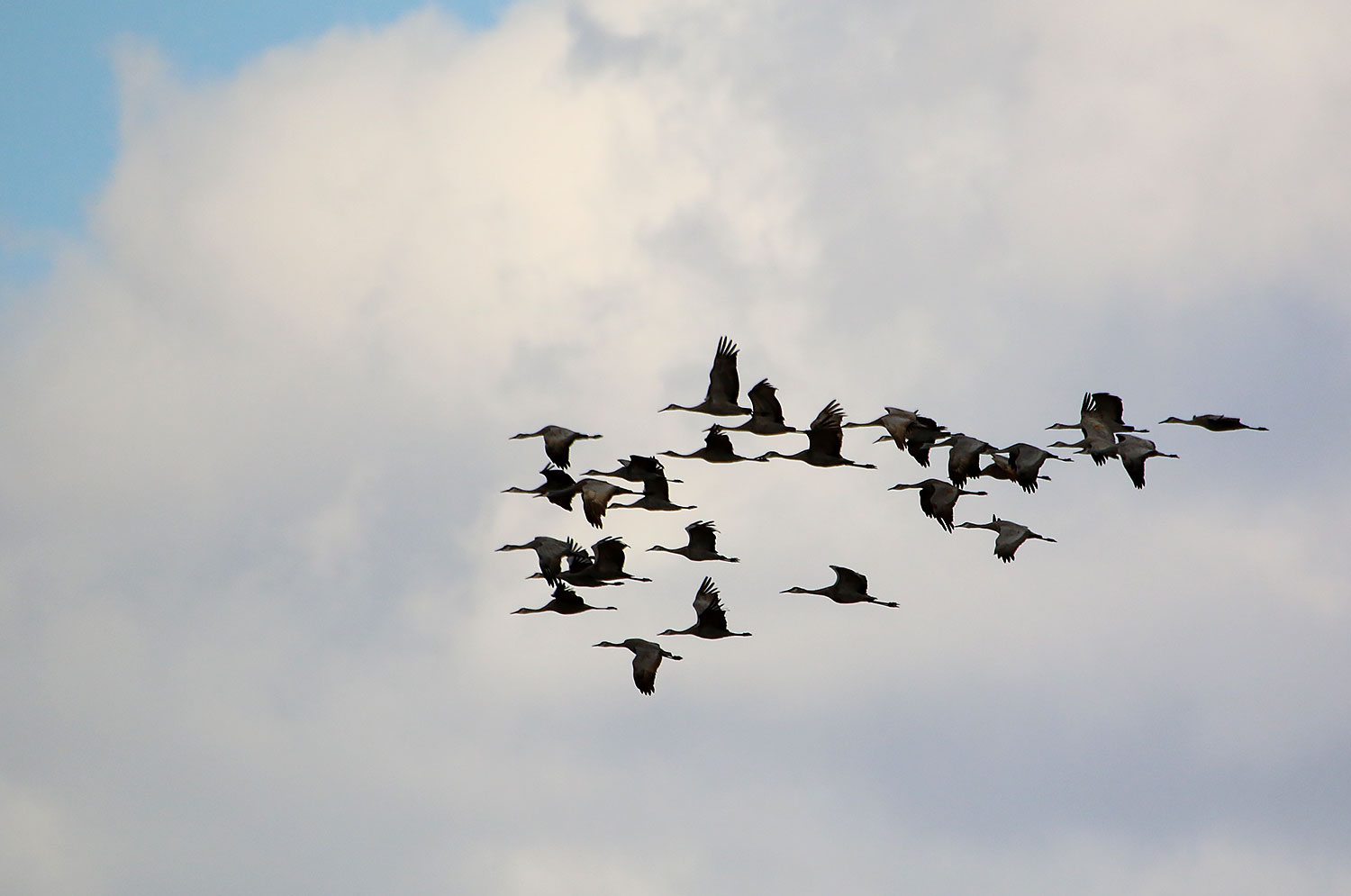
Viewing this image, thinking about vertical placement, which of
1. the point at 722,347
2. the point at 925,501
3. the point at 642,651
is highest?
the point at 722,347

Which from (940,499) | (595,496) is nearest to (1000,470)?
(940,499)

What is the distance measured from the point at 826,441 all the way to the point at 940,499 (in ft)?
7.94

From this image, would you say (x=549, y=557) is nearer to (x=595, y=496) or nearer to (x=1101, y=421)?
(x=595, y=496)

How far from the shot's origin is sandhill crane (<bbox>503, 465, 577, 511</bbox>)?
36.3m

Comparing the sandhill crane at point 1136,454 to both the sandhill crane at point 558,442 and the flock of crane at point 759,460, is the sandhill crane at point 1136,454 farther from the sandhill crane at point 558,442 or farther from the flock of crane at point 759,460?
the sandhill crane at point 558,442

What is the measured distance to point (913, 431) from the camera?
3525 cm

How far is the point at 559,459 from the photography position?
111 ft

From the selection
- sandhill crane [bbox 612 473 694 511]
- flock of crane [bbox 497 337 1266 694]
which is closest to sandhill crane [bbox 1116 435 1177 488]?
flock of crane [bbox 497 337 1266 694]

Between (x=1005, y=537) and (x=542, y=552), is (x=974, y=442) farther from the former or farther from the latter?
(x=542, y=552)

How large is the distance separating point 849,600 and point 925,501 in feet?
10.2

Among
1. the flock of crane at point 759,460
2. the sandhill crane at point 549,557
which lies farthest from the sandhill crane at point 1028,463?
the sandhill crane at point 549,557

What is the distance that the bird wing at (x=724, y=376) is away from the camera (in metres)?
34.2

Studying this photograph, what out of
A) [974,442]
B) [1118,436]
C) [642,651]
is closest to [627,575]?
[642,651]

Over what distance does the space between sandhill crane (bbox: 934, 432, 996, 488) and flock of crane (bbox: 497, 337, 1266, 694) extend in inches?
0.6
